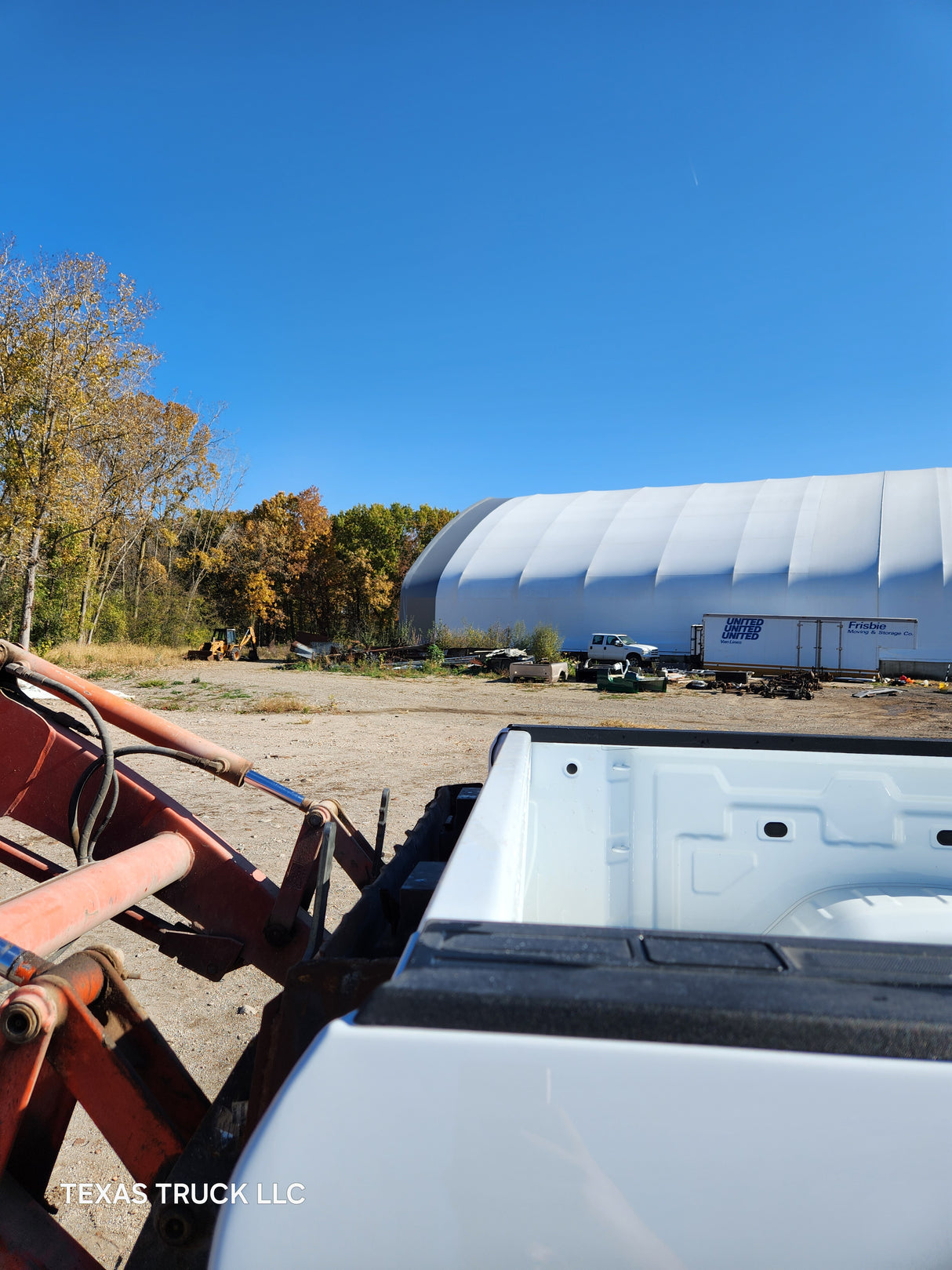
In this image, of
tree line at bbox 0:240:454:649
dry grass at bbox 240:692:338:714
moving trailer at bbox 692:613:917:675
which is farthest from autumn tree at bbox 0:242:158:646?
moving trailer at bbox 692:613:917:675

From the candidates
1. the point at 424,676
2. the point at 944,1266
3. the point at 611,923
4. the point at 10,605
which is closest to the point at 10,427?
the point at 10,605

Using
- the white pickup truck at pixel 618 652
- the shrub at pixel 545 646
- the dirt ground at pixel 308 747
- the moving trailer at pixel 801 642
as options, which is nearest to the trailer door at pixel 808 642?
the moving trailer at pixel 801 642

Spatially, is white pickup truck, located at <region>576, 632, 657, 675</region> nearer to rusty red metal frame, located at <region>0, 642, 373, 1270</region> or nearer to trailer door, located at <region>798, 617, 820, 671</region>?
trailer door, located at <region>798, 617, 820, 671</region>

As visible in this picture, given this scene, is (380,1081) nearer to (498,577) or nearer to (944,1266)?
(944,1266)

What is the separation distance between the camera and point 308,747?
432 inches

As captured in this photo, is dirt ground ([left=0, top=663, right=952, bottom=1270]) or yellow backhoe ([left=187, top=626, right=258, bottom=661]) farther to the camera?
yellow backhoe ([left=187, top=626, right=258, bottom=661])

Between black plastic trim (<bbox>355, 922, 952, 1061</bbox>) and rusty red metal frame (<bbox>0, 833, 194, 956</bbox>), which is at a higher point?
black plastic trim (<bbox>355, 922, 952, 1061</bbox>)

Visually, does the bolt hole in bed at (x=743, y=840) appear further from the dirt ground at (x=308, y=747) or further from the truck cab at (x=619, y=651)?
the truck cab at (x=619, y=651)

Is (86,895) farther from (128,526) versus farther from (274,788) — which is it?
(128,526)

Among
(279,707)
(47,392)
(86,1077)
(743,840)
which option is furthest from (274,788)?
(47,392)

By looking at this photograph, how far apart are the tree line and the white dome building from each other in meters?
4.97

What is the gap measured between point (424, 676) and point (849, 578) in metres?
16.2

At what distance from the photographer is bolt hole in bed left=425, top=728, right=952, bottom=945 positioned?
2.51m

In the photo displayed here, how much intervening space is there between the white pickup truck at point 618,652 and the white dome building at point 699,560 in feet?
12.6
